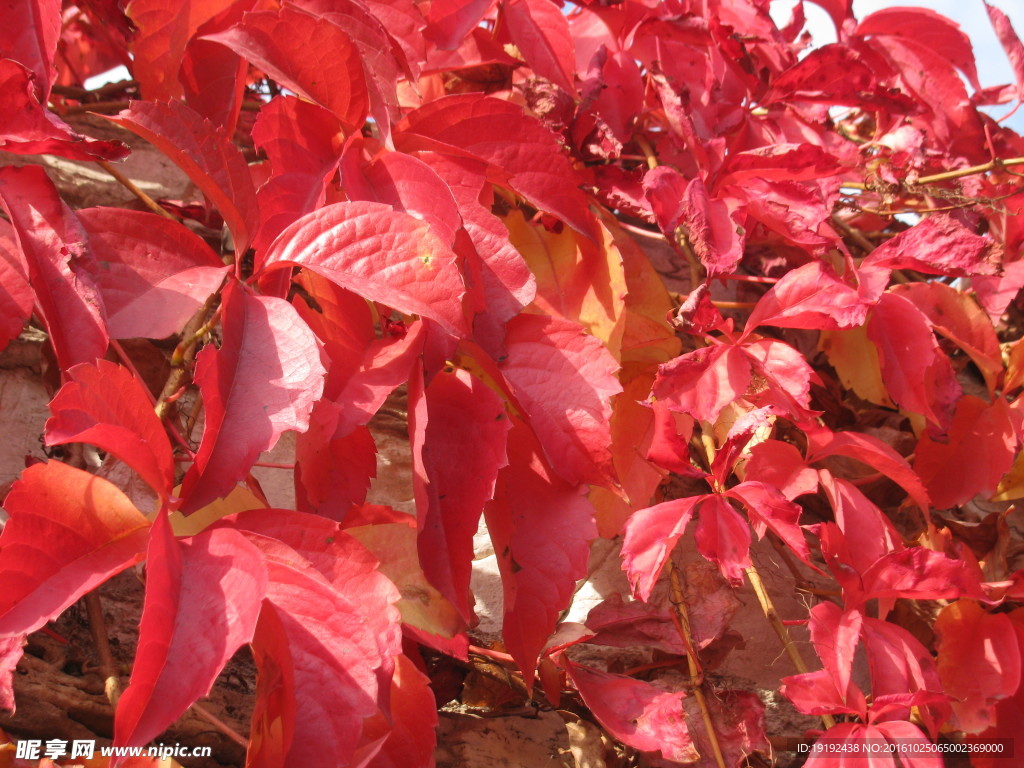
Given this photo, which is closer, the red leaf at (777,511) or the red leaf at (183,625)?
the red leaf at (183,625)

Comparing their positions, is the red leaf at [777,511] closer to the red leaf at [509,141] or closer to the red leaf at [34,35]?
the red leaf at [509,141]

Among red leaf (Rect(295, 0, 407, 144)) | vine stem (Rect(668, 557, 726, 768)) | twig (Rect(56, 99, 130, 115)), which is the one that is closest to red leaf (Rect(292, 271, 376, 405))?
red leaf (Rect(295, 0, 407, 144))

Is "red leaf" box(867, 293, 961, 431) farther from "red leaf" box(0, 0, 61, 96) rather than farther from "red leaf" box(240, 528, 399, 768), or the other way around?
"red leaf" box(0, 0, 61, 96)

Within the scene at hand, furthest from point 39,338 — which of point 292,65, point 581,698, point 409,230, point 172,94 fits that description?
point 581,698

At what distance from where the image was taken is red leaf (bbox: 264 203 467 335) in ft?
1.66

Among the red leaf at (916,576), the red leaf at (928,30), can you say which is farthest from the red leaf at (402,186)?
the red leaf at (928,30)

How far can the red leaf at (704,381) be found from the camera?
2.20 ft

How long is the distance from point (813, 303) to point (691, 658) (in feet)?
1.07

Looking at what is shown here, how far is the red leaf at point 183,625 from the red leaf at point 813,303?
0.46 m

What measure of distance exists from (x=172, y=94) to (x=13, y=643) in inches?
20.6

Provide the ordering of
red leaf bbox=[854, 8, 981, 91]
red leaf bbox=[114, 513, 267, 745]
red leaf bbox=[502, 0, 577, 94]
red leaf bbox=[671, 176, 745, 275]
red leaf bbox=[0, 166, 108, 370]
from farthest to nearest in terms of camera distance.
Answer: red leaf bbox=[854, 8, 981, 91], red leaf bbox=[502, 0, 577, 94], red leaf bbox=[671, 176, 745, 275], red leaf bbox=[0, 166, 108, 370], red leaf bbox=[114, 513, 267, 745]

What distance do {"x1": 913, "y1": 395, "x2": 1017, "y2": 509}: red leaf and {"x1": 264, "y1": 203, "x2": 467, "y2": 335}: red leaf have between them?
A: 0.60m

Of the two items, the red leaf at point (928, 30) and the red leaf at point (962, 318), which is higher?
the red leaf at point (928, 30)

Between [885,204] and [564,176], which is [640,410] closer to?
[564,176]
